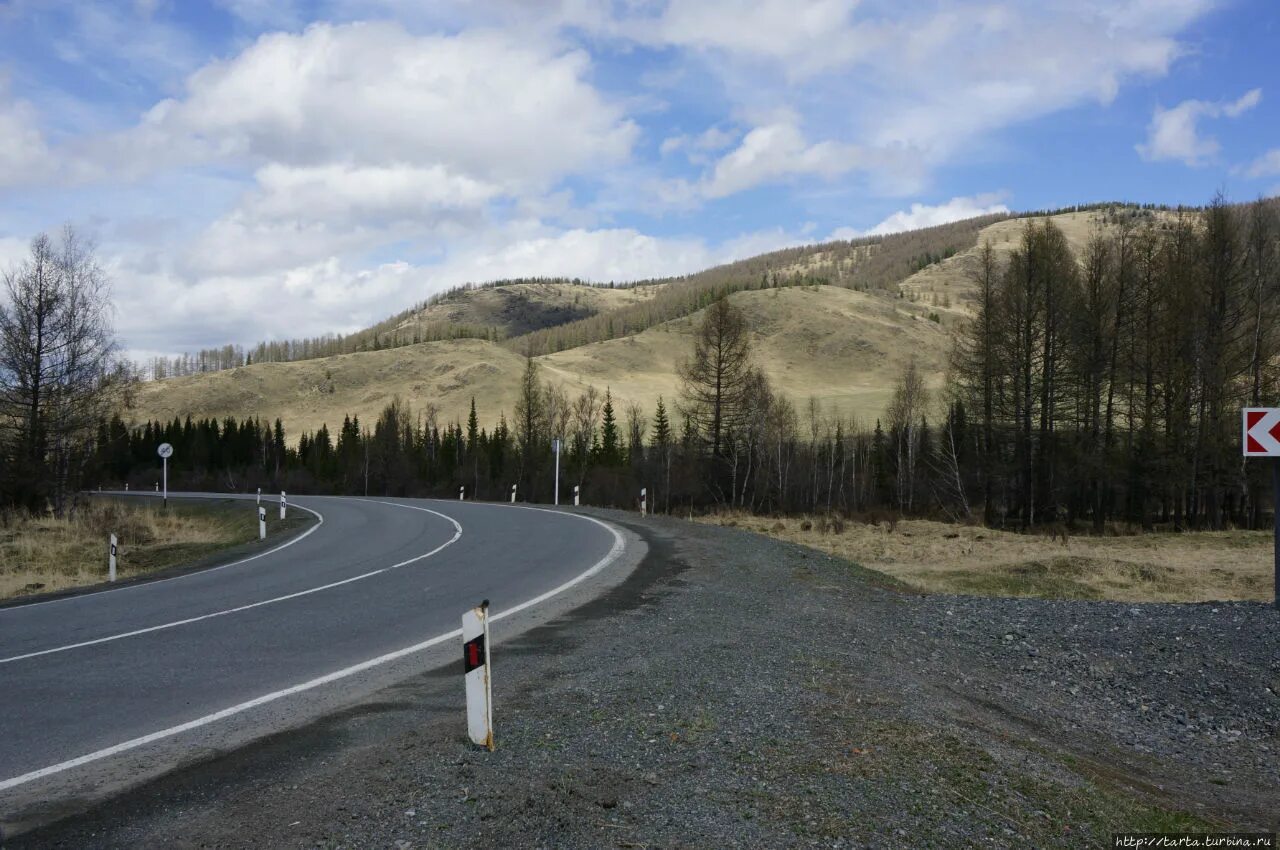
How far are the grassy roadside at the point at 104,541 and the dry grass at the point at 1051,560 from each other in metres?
17.5

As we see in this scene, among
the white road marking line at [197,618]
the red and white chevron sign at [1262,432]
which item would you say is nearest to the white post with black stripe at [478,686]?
the white road marking line at [197,618]

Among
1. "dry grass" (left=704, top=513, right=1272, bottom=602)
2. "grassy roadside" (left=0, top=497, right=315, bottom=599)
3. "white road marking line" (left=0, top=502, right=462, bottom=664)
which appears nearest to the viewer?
"white road marking line" (left=0, top=502, right=462, bottom=664)

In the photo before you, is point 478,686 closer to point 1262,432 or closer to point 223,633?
point 223,633

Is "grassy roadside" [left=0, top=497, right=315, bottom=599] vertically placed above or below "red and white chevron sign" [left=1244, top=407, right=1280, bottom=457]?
below

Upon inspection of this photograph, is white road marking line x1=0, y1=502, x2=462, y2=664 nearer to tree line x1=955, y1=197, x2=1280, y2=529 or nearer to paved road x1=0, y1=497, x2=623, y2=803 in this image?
paved road x1=0, y1=497, x2=623, y2=803

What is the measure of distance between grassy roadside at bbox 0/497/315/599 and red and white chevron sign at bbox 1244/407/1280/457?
64.8ft

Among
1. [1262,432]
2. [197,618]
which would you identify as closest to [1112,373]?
[1262,432]

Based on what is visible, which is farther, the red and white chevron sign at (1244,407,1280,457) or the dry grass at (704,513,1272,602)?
the dry grass at (704,513,1272,602)

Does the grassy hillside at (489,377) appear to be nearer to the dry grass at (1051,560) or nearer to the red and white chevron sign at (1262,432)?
the dry grass at (1051,560)

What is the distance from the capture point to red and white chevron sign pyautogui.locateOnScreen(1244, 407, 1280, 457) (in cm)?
1098

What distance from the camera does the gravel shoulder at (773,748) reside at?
4.07m

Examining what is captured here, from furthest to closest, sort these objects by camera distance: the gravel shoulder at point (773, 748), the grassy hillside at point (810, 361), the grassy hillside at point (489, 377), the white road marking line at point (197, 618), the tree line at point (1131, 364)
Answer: the grassy hillside at point (810, 361) < the grassy hillside at point (489, 377) < the tree line at point (1131, 364) < the white road marking line at point (197, 618) < the gravel shoulder at point (773, 748)

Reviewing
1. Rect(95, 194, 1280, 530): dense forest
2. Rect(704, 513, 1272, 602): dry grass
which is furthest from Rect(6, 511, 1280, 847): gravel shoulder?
Rect(95, 194, 1280, 530): dense forest

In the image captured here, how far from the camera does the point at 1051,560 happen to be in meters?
22.5
